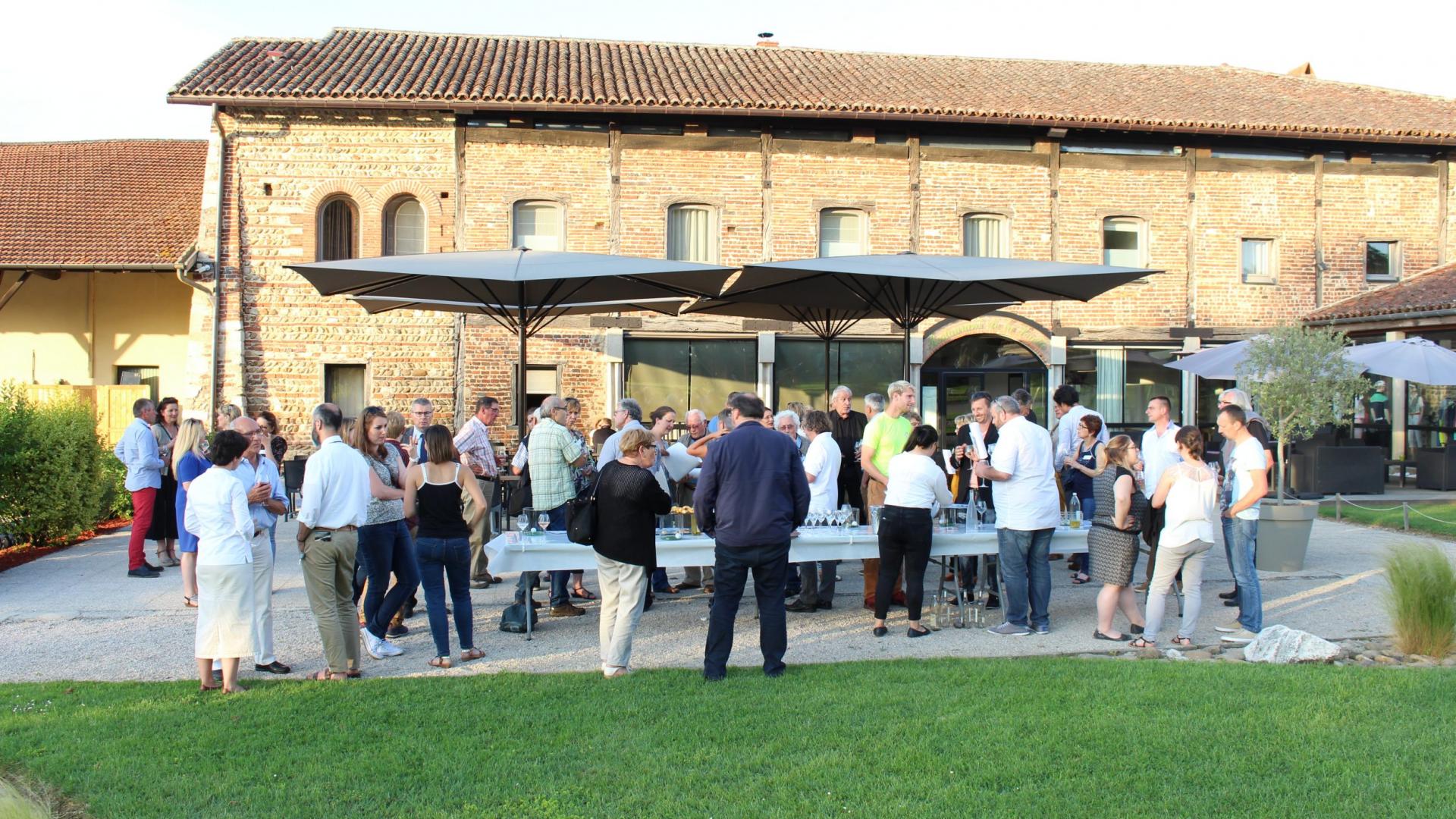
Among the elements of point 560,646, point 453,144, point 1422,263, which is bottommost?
point 560,646

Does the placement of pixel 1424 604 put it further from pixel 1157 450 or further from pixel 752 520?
pixel 752 520

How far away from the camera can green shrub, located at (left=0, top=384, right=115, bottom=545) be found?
1137 centimetres

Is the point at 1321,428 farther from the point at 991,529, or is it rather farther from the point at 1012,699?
the point at 1012,699

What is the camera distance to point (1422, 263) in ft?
65.2

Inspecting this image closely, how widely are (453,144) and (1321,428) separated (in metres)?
16.5

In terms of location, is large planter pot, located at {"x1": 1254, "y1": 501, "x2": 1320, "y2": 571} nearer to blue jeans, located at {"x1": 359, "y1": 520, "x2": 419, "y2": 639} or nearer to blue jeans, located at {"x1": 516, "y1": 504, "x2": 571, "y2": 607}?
blue jeans, located at {"x1": 516, "y1": 504, "x2": 571, "y2": 607}

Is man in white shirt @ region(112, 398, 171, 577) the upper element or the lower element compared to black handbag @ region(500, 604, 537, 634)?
upper

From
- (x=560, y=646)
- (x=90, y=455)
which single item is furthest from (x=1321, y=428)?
(x=90, y=455)

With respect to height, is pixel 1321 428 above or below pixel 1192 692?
above

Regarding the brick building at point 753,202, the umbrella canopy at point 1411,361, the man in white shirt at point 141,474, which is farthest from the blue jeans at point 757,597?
the brick building at point 753,202

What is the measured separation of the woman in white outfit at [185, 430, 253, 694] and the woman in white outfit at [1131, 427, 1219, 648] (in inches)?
228

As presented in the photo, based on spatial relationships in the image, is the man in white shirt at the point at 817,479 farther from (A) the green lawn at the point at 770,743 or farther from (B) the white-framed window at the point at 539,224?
(B) the white-framed window at the point at 539,224

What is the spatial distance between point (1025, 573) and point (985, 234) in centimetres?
1252

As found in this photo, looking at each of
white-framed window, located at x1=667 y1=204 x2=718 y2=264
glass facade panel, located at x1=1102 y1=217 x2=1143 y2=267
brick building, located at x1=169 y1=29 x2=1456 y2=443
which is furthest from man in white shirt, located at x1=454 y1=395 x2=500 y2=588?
glass facade panel, located at x1=1102 y1=217 x2=1143 y2=267
